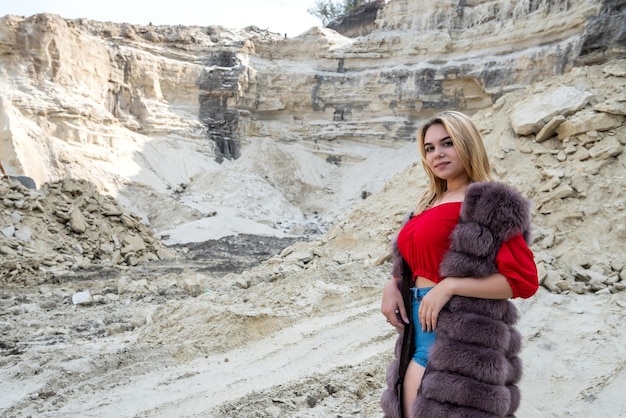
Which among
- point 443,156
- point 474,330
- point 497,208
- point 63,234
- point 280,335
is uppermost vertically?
point 443,156

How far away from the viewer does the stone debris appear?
935 centimetres

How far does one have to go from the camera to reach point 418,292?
6.07 ft

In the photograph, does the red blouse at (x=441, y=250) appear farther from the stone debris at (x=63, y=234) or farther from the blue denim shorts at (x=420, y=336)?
the stone debris at (x=63, y=234)

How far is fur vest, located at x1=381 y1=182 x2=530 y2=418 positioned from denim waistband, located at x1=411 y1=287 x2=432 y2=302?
122 millimetres

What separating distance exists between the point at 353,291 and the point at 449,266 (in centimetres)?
480

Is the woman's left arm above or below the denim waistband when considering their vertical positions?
above

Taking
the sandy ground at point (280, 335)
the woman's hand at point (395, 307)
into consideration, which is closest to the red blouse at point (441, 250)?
the woman's hand at point (395, 307)

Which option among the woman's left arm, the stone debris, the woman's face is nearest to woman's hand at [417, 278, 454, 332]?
the woman's left arm

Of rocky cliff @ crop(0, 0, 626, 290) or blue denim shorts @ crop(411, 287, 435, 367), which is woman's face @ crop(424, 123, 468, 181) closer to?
blue denim shorts @ crop(411, 287, 435, 367)

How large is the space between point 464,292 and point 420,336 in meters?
0.27

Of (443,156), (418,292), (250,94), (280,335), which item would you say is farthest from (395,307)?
(250,94)

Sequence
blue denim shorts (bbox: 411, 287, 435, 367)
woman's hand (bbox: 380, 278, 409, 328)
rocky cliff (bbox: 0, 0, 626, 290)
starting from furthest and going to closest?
rocky cliff (bbox: 0, 0, 626, 290)
woman's hand (bbox: 380, 278, 409, 328)
blue denim shorts (bbox: 411, 287, 435, 367)

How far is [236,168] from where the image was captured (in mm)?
27391

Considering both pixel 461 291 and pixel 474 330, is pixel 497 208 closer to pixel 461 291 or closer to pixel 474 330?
pixel 461 291
